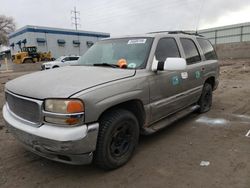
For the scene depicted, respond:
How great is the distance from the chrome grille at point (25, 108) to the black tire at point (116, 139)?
2.46 feet

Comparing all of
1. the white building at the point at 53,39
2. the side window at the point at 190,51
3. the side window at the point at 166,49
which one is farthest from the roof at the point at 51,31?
the side window at the point at 166,49

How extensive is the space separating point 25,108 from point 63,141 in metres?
0.74

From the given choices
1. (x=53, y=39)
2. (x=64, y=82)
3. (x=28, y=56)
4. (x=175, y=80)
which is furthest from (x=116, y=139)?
(x=53, y=39)

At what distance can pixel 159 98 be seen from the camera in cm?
366

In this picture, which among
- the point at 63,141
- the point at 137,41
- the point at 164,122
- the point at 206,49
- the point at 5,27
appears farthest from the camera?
the point at 5,27

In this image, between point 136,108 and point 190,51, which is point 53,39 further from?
point 136,108

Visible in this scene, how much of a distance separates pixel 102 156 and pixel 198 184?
117 centimetres

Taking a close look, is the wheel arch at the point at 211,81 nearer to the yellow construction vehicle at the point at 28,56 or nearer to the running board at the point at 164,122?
the running board at the point at 164,122

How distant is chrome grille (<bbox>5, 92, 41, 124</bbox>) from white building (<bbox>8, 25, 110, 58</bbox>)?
4370 cm

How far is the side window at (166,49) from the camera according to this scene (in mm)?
3827

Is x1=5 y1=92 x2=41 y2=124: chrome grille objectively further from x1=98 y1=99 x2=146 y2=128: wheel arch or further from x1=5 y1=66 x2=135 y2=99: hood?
x1=98 y1=99 x2=146 y2=128: wheel arch

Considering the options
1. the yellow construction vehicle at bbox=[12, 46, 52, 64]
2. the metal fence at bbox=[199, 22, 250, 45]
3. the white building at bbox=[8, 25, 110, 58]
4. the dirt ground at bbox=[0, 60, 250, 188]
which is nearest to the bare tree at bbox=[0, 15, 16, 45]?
the white building at bbox=[8, 25, 110, 58]

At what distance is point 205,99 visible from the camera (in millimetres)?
5562

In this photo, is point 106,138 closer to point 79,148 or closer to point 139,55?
point 79,148
